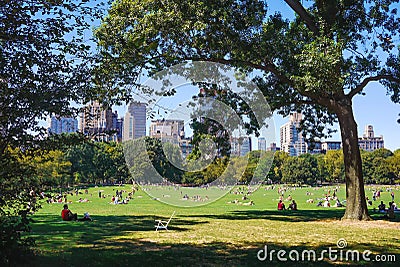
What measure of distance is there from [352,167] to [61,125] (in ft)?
42.4

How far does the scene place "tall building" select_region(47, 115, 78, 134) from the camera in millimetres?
8195

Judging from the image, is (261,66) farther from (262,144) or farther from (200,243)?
(200,243)

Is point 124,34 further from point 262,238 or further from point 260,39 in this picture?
point 262,238

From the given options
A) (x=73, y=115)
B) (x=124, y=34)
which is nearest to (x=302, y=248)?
(x=73, y=115)

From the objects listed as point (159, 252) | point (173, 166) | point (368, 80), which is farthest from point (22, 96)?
point (368, 80)

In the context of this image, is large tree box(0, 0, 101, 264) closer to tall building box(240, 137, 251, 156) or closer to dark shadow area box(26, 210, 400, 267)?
dark shadow area box(26, 210, 400, 267)

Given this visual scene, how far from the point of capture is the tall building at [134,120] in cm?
1320

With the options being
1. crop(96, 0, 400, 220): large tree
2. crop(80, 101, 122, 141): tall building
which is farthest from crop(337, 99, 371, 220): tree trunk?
crop(80, 101, 122, 141): tall building

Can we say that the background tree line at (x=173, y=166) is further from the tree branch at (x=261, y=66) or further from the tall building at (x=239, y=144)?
the tree branch at (x=261, y=66)

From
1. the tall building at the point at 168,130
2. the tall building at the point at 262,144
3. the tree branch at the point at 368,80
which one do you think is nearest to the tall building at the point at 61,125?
the tall building at the point at 168,130

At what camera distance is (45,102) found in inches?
298

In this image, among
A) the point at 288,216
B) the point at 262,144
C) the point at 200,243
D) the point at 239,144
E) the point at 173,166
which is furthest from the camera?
the point at 288,216

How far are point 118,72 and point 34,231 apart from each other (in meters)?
6.15

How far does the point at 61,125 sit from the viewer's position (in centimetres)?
830
